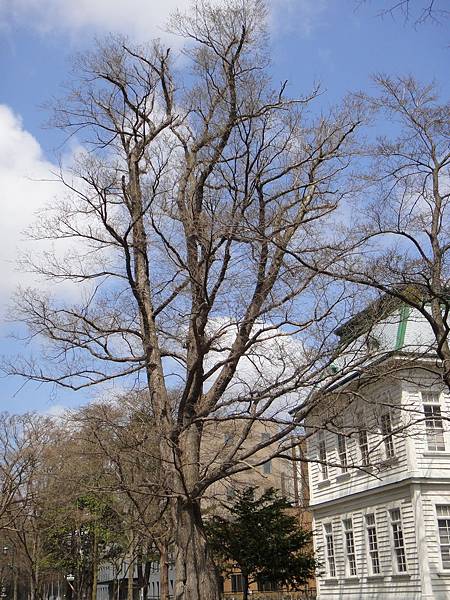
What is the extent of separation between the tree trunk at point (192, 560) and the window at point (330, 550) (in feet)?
51.8

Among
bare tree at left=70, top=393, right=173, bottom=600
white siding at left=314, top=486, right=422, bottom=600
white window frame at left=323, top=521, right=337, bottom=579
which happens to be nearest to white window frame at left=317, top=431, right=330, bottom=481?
white siding at left=314, top=486, right=422, bottom=600

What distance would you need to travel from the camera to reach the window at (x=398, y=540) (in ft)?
74.2

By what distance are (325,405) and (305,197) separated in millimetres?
4489

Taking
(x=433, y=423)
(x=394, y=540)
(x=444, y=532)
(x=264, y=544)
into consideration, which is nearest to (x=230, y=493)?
(x=264, y=544)

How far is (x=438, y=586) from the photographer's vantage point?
69.1 feet

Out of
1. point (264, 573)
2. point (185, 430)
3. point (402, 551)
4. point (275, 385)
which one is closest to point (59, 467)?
point (264, 573)

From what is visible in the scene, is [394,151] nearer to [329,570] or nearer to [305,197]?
[305,197]

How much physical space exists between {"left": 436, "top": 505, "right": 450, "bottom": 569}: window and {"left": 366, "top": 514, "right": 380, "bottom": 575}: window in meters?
2.90

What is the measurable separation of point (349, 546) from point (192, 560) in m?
15.3

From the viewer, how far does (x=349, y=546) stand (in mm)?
26125

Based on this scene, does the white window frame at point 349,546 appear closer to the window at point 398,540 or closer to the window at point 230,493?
the window at point 398,540

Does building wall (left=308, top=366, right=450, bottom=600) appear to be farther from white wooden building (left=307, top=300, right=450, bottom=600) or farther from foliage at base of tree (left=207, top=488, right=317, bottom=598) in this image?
foliage at base of tree (left=207, top=488, right=317, bottom=598)

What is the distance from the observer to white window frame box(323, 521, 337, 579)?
27094 millimetres

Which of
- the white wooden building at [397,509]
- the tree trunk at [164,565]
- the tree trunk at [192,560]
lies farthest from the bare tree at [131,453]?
the white wooden building at [397,509]
